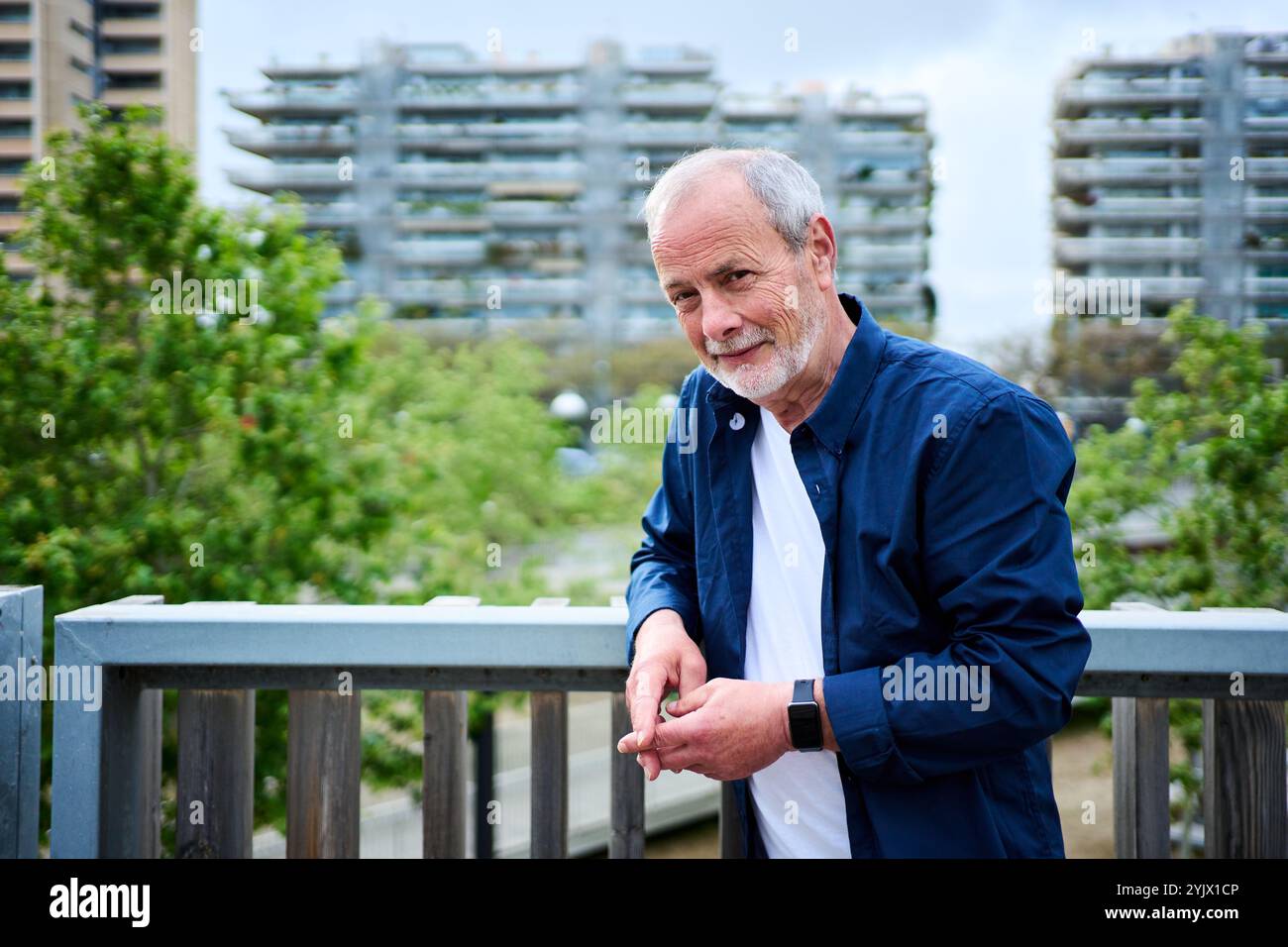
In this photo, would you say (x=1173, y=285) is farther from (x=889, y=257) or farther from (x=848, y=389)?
(x=889, y=257)

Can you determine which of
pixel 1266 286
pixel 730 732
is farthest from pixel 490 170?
pixel 730 732

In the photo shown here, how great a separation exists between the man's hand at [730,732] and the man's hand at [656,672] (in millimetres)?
15

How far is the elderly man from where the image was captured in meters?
1.27

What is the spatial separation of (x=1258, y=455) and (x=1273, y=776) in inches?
191

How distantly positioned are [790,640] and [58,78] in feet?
19.3

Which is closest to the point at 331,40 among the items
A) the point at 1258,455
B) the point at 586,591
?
the point at 586,591

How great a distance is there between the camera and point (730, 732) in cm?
134

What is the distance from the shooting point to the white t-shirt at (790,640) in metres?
1.48

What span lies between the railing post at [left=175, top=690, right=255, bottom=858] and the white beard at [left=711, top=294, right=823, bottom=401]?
97cm

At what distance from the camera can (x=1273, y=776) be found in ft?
5.18

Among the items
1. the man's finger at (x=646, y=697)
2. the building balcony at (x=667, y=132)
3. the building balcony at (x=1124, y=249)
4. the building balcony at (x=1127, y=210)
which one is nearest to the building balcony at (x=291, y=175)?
the building balcony at (x=667, y=132)

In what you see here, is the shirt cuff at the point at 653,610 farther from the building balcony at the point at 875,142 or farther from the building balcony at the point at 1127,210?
the building balcony at the point at 875,142

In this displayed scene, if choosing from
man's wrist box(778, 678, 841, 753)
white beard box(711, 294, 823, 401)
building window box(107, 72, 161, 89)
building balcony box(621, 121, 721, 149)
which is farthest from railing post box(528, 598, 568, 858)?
building balcony box(621, 121, 721, 149)

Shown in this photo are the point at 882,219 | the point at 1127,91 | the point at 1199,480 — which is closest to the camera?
the point at 1199,480
